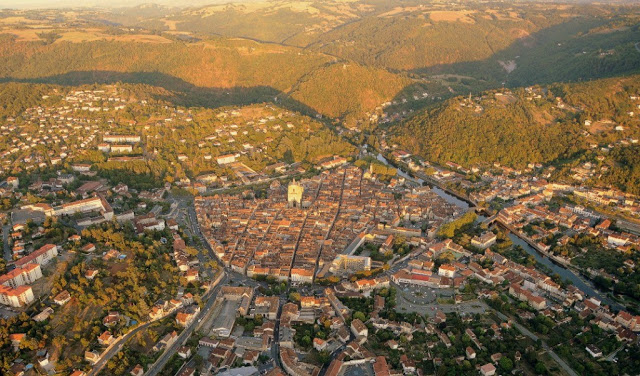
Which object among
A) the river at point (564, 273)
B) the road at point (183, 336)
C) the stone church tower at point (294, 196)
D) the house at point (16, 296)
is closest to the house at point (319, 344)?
the road at point (183, 336)

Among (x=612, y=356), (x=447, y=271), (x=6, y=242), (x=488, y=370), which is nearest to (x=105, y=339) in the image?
(x=6, y=242)

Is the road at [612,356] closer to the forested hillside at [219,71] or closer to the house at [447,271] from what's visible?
the house at [447,271]

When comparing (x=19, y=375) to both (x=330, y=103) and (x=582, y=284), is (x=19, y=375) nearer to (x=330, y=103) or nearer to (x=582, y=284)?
(x=582, y=284)

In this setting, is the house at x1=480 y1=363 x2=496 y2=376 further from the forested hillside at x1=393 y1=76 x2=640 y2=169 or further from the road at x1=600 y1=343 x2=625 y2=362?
the forested hillside at x1=393 y1=76 x2=640 y2=169

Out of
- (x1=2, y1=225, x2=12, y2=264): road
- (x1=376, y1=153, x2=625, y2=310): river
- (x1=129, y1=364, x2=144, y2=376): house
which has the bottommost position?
(x1=376, y1=153, x2=625, y2=310): river

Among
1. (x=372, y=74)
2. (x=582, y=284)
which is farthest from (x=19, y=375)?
(x=372, y=74)

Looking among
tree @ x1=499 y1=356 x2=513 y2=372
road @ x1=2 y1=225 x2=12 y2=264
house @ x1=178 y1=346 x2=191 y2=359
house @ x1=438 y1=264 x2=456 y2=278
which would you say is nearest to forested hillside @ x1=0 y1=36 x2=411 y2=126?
road @ x1=2 y1=225 x2=12 y2=264
